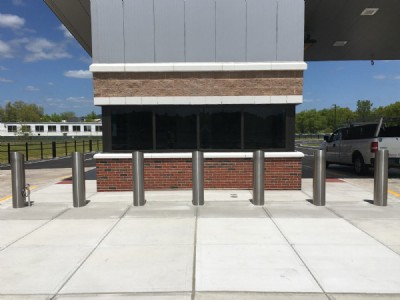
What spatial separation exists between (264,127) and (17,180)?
21.3 ft

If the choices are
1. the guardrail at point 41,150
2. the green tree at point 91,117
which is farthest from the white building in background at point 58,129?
the green tree at point 91,117

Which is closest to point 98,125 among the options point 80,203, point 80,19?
point 80,19

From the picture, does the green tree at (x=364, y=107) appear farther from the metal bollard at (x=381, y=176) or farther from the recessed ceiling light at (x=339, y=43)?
the metal bollard at (x=381, y=176)

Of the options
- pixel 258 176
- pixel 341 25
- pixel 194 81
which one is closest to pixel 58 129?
pixel 341 25

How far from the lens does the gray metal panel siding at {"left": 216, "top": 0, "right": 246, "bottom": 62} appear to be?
350 inches

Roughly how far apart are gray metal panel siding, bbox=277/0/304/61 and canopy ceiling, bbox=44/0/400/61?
1.75 meters

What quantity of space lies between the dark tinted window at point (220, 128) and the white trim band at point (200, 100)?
270 millimetres

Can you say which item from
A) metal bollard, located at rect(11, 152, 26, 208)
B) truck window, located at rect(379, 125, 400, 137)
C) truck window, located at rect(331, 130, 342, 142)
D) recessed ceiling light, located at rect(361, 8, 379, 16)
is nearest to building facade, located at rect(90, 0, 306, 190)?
metal bollard, located at rect(11, 152, 26, 208)

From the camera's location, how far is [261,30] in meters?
8.96

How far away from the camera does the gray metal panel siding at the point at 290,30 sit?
890 cm

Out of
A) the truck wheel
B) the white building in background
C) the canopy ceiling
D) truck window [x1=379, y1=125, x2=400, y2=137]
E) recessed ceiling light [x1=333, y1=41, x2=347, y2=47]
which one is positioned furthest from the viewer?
the white building in background

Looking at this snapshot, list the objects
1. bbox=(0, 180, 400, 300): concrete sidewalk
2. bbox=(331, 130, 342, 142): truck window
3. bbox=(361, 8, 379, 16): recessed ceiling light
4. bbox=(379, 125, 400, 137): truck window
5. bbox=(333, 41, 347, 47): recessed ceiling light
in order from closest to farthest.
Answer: bbox=(0, 180, 400, 300): concrete sidewalk, bbox=(361, 8, 379, 16): recessed ceiling light, bbox=(379, 125, 400, 137): truck window, bbox=(333, 41, 347, 47): recessed ceiling light, bbox=(331, 130, 342, 142): truck window

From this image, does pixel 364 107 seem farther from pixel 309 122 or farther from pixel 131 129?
pixel 131 129

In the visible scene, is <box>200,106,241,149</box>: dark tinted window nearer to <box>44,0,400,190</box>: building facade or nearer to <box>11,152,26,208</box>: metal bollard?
<box>44,0,400,190</box>: building facade
